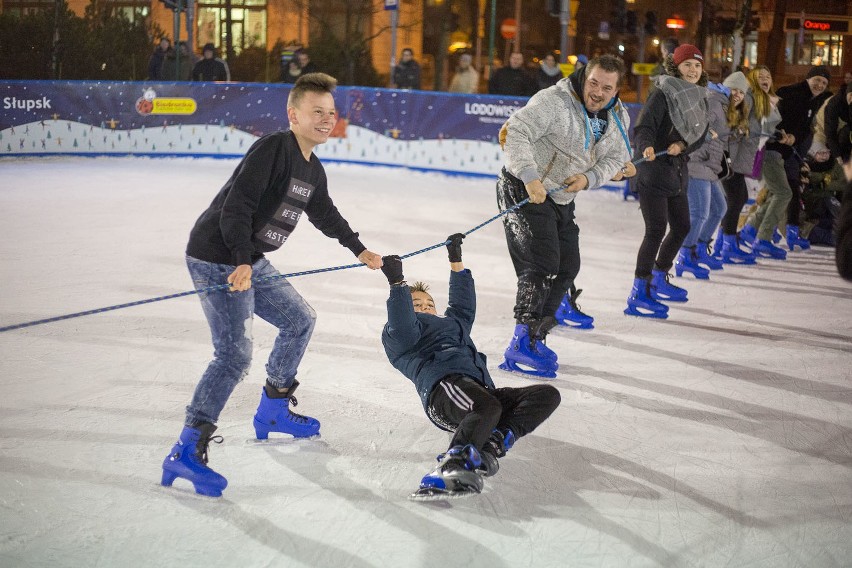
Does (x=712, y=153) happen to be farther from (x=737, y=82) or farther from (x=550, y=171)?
(x=550, y=171)

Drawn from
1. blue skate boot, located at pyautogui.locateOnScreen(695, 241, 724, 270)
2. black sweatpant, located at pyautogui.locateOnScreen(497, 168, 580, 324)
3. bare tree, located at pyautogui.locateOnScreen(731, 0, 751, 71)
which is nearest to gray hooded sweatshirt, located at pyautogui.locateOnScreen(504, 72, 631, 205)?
black sweatpant, located at pyautogui.locateOnScreen(497, 168, 580, 324)

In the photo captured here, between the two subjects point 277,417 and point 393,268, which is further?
point 277,417

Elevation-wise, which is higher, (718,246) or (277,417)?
(718,246)

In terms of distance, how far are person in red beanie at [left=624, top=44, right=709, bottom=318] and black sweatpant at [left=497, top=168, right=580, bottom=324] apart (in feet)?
3.62

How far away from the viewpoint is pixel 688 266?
25.2 ft

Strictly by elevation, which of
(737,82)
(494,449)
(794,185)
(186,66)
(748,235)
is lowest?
(494,449)

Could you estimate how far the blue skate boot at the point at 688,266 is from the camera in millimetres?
7660

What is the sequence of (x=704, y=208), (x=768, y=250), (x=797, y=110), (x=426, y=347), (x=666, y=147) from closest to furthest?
(x=426, y=347), (x=666, y=147), (x=704, y=208), (x=768, y=250), (x=797, y=110)

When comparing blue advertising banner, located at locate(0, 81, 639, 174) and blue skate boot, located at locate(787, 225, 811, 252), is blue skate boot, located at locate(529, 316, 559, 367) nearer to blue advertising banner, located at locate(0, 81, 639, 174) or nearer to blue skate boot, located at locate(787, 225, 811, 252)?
blue skate boot, located at locate(787, 225, 811, 252)

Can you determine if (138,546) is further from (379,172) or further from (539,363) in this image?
(379,172)

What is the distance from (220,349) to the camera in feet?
11.7

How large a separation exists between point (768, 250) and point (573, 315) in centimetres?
327

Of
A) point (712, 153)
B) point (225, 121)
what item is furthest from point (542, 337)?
point (225, 121)

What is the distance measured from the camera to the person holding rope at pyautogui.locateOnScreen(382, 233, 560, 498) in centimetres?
341
